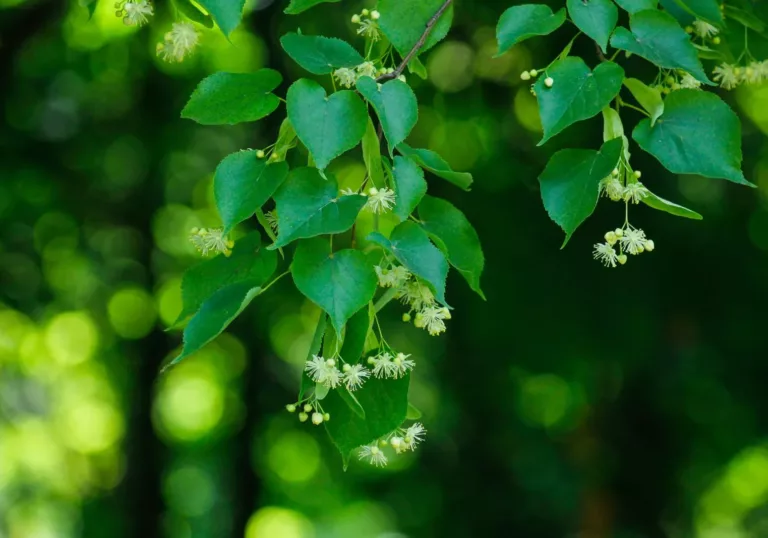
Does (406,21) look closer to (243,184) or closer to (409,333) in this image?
(243,184)

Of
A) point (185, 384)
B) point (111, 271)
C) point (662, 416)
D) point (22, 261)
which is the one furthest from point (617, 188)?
point (185, 384)

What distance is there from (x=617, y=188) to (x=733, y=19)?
30.6 inches

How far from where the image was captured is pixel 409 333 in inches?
254

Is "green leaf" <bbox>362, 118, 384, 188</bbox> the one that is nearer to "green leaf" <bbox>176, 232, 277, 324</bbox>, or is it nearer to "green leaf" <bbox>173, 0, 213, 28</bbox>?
"green leaf" <bbox>176, 232, 277, 324</bbox>

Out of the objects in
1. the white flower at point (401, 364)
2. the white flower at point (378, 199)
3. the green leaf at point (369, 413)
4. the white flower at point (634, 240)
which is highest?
the white flower at point (378, 199)

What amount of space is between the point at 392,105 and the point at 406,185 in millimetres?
99

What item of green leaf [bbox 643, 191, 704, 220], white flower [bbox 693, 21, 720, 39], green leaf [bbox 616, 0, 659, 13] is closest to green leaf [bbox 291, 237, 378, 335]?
green leaf [bbox 643, 191, 704, 220]

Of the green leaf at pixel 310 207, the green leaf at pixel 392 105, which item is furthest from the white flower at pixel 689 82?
the green leaf at pixel 310 207

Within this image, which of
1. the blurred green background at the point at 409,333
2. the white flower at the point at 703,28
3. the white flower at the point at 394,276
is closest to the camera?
the white flower at the point at 394,276

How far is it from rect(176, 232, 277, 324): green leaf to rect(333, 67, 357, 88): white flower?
23 cm

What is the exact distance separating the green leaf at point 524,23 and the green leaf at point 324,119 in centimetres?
22

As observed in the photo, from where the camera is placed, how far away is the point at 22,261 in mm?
5949

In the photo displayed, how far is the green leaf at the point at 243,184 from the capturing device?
3.47 ft

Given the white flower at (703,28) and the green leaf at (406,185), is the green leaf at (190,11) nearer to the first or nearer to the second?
the green leaf at (406,185)
